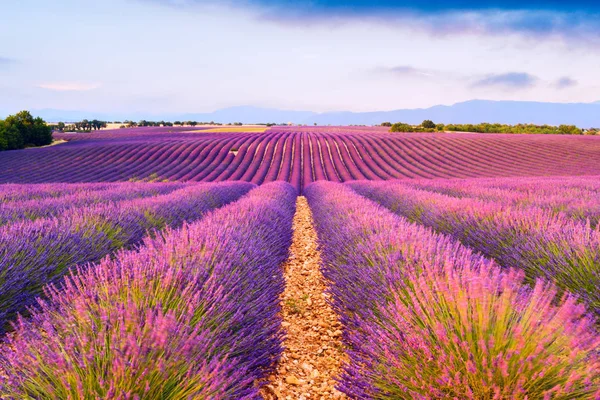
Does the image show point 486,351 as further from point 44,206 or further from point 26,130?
point 26,130

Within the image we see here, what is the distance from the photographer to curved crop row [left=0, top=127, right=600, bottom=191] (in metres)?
20.0

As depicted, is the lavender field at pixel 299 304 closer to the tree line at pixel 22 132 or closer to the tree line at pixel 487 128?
the tree line at pixel 22 132

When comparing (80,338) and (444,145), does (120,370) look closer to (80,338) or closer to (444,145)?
(80,338)

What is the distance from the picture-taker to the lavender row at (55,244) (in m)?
3.10

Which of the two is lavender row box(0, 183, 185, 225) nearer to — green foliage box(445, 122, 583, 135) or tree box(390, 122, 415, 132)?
tree box(390, 122, 415, 132)

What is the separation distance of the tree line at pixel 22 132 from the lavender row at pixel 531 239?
40.3 m

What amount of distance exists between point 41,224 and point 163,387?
412 centimetres

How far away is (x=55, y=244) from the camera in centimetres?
377

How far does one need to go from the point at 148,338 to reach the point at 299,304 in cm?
284

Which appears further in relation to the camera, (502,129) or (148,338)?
(502,129)

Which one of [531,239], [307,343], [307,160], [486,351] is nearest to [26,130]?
[307,160]

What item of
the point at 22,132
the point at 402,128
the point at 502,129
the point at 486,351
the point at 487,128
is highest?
the point at 487,128

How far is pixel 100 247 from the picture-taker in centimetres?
421

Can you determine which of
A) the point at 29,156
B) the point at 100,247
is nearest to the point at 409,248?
the point at 100,247
